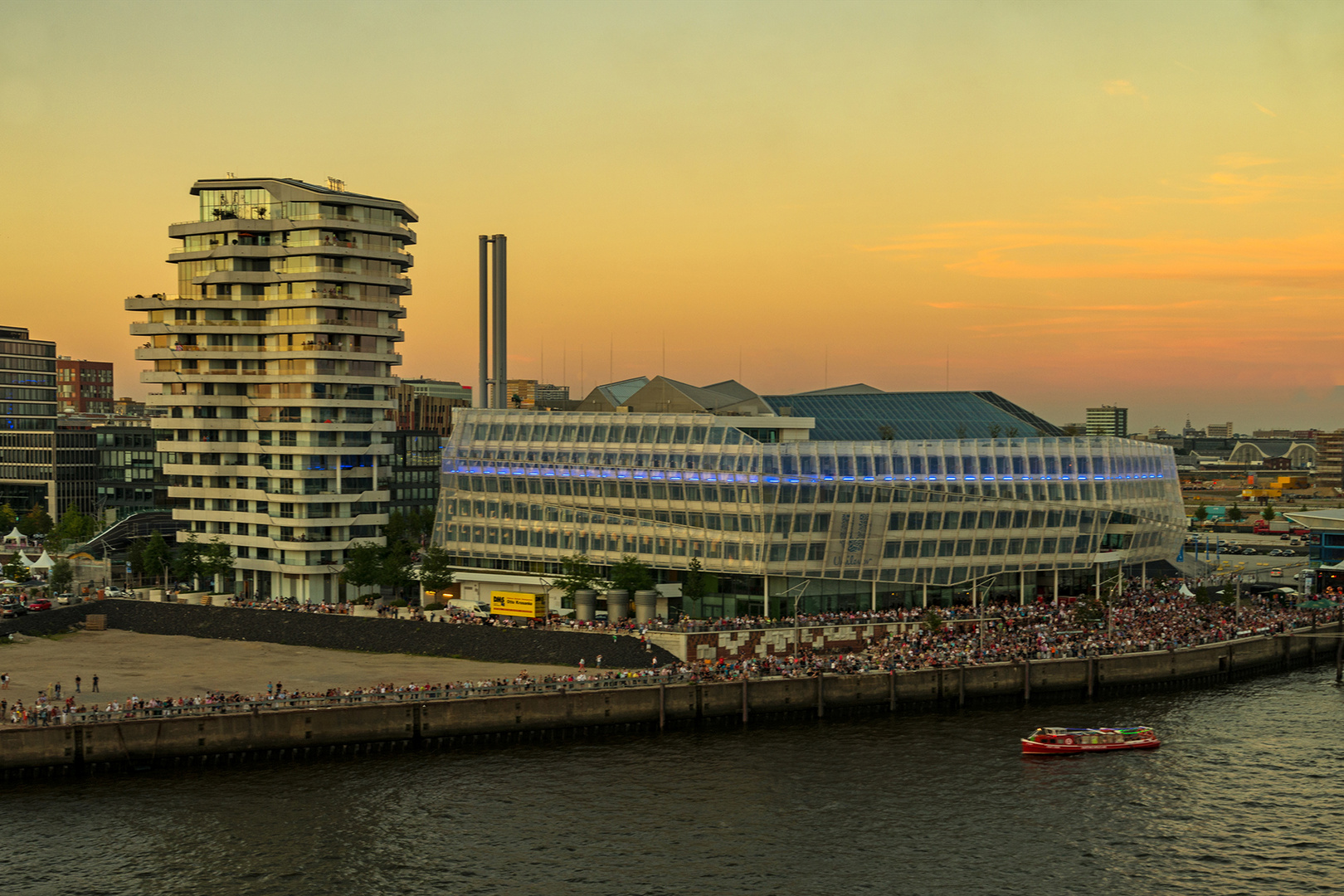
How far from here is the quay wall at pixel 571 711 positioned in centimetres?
9906

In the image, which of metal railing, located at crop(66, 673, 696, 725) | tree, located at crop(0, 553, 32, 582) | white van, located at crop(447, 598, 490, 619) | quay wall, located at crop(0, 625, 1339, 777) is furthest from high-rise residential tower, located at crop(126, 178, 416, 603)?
quay wall, located at crop(0, 625, 1339, 777)

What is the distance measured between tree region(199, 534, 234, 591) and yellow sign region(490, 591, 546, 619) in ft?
131

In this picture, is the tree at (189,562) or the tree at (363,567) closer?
the tree at (363,567)

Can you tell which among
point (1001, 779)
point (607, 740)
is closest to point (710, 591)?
point (607, 740)

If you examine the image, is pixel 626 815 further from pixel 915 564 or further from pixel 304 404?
pixel 304 404

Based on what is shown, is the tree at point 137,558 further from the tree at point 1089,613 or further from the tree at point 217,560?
the tree at point 1089,613

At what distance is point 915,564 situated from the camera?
138m

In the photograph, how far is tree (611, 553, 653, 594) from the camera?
135000 mm

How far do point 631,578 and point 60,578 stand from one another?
7513cm

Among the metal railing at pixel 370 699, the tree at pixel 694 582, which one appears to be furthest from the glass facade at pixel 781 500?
the metal railing at pixel 370 699

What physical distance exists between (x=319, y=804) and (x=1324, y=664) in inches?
A: 4385

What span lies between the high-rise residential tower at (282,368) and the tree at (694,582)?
152 ft

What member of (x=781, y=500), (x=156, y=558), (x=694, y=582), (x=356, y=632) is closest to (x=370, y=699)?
(x=356, y=632)

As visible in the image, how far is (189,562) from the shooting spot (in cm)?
15862
